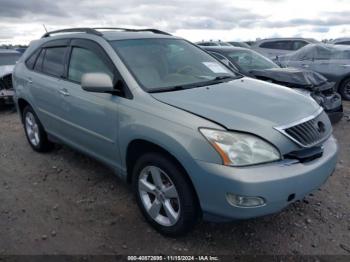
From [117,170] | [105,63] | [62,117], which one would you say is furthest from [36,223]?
[105,63]

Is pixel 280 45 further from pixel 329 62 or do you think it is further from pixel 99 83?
pixel 99 83

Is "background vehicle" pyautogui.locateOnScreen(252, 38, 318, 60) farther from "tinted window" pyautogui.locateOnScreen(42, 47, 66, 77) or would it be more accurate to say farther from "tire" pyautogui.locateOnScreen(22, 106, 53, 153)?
"tinted window" pyautogui.locateOnScreen(42, 47, 66, 77)

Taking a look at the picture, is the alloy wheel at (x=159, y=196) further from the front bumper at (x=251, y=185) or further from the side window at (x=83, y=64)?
the side window at (x=83, y=64)

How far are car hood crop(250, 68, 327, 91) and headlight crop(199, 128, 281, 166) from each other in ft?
12.5

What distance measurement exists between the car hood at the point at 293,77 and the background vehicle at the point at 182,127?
7.97ft

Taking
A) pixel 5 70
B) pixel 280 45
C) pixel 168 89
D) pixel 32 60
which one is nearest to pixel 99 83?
pixel 168 89

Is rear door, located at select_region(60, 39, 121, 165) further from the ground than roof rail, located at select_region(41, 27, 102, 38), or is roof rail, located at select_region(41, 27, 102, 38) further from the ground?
roof rail, located at select_region(41, 27, 102, 38)

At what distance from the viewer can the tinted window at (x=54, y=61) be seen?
4221 mm

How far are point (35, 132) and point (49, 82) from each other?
115 centimetres

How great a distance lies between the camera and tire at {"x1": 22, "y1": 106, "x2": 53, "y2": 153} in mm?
4941

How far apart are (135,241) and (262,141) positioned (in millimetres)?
1384

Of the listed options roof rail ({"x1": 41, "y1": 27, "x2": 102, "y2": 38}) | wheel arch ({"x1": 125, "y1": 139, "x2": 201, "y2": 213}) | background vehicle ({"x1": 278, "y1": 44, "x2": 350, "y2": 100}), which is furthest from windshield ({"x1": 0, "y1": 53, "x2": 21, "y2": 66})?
wheel arch ({"x1": 125, "y1": 139, "x2": 201, "y2": 213})

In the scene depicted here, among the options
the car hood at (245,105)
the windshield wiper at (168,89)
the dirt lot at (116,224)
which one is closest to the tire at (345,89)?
the dirt lot at (116,224)

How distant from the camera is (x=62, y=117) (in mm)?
4086
